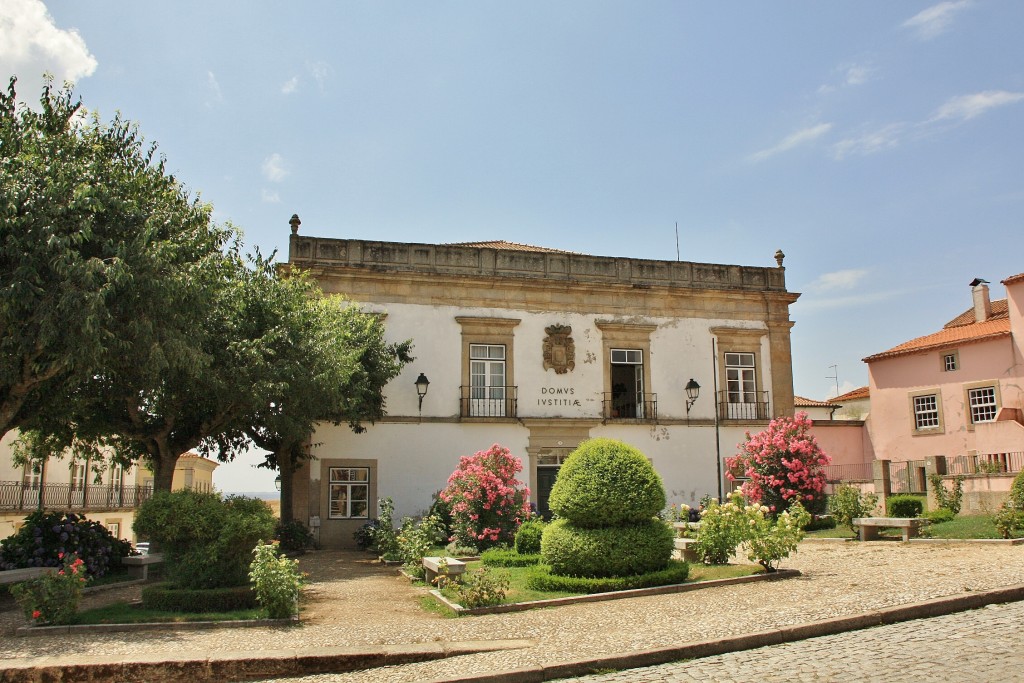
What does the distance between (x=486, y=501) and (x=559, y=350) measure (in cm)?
751

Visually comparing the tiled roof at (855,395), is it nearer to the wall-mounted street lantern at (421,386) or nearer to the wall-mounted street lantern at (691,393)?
the wall-mounted street lantern at (691,393)

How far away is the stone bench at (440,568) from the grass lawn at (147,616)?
7.69 ft

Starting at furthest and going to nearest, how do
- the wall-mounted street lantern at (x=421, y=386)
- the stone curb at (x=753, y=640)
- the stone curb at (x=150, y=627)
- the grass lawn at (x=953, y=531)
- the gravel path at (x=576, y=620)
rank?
the wall-mounted street lantern at (x=421, y=386) → the grass lawn at (x=953, y=531) → the stone curb at (x=150, y=627) → the gravel path at (x=576, y=620) → the stone curb at (x=753, y=640)

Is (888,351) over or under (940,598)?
over

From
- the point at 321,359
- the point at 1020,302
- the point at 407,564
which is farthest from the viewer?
the point at 1020,302

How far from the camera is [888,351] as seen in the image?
2981cm

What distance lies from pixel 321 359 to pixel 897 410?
22.2 meters

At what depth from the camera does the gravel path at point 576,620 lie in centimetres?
696

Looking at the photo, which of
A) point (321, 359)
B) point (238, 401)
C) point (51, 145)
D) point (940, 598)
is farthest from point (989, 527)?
point (51, 145)

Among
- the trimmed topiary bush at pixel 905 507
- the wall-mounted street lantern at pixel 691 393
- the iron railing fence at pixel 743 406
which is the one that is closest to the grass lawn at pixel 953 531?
the trimmed topiary bush at pixel 905 507

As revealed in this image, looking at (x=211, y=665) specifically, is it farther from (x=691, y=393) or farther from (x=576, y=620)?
(x=691, y=393)

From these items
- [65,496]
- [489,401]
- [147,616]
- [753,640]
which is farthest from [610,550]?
[65,496]

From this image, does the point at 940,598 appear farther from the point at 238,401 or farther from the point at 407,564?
the point at 238,401

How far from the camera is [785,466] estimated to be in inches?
701
